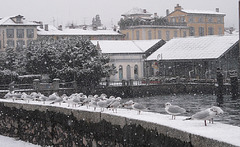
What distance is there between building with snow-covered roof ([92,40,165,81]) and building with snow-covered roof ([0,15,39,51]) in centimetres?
2201

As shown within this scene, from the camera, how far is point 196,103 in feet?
137

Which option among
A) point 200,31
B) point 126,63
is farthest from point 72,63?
point 200,31

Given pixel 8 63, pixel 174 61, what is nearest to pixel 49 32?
pixel 8 63

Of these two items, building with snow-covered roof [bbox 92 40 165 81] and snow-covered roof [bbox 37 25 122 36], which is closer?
building with snow-covered roof [bbox 92 40 165 81]

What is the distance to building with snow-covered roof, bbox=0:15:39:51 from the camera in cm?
8100

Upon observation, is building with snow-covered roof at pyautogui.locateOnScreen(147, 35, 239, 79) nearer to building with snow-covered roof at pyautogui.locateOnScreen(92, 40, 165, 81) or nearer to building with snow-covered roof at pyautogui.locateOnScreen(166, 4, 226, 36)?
building with snow-covered roof at pyautogui.locateOnScreen(92, 40, 165, 81)

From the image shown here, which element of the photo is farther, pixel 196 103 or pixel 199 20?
pixel 199 20

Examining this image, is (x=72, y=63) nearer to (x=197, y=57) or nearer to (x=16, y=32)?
(x=197, y=57)

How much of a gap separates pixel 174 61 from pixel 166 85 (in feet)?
17.0

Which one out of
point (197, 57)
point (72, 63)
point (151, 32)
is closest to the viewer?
point (72, 63)

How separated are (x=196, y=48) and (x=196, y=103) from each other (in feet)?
53.9

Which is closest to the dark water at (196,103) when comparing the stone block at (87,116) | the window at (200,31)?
the stone block at (87,116)

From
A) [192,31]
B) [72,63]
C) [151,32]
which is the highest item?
[192,31]

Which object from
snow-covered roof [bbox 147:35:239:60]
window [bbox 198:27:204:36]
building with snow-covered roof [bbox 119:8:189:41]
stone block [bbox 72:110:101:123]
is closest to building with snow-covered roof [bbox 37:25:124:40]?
building with snow-covered roof [bbox 119:8:189:41]
